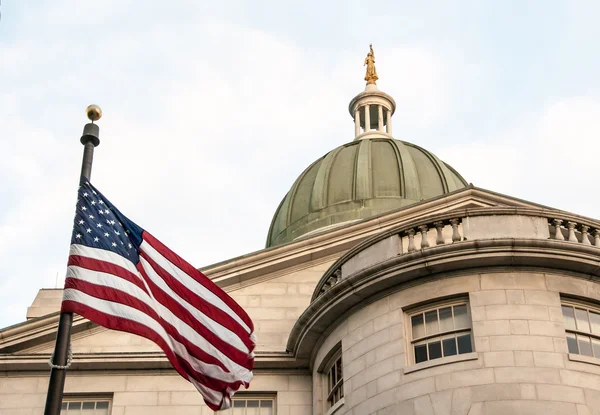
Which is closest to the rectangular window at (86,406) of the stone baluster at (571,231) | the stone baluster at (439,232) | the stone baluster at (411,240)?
the stone baluster at (411,240)

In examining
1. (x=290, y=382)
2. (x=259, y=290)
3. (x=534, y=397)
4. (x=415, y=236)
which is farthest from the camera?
(x=259, y=290)

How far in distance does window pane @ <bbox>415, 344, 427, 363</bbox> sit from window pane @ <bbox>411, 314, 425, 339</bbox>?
26 centimetres

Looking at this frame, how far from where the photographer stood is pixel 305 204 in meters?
37.0

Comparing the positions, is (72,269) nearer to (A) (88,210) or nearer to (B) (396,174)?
(A) (88,210)

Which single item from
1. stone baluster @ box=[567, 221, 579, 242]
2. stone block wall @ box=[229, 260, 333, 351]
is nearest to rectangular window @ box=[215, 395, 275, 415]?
stone block wall @ box=[229, 260, 333, 351]

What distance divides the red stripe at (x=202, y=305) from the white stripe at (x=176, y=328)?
0.95 ft

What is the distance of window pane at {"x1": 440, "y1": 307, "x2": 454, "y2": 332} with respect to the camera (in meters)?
19.8

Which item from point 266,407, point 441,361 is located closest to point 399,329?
point 441,361

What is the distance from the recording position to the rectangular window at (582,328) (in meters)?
19.3

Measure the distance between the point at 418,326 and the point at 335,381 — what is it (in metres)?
2.79

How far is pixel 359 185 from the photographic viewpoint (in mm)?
36250

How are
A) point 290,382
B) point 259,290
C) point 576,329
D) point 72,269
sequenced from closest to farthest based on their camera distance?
point 72,269, point 576,329, point 290,382, point 259,290

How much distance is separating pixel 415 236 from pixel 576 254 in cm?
336

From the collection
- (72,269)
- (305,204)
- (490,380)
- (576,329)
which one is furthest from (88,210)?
(305,204)
